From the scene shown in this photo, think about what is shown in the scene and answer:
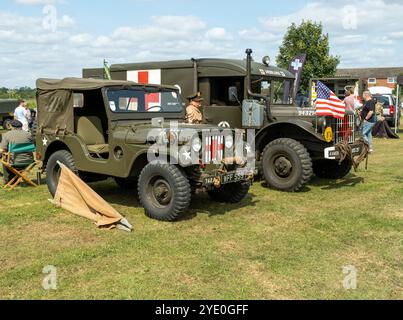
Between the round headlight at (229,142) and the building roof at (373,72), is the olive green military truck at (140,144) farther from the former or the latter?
the building roof at (373,72)

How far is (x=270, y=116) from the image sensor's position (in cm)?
817

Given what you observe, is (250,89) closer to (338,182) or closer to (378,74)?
(338,182)

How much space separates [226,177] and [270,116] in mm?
2801

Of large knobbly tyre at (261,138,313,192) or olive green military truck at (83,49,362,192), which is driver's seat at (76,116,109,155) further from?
large knobbly tyre at (261,138,313,192)

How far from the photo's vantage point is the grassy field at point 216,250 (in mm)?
3787

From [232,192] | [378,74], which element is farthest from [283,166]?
[378,74]

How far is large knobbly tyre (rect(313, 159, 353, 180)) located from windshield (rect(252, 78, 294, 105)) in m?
1.40

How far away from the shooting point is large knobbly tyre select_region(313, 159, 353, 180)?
8.50m

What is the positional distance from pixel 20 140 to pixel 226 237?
4702mm

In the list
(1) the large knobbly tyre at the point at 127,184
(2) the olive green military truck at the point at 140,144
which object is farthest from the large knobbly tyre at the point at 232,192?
(1) the large knobbly tyre at the point at 127,184

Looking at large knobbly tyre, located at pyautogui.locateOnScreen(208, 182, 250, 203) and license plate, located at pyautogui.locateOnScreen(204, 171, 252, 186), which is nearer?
license plate, located at pyautogui.locateOnScreen(204, 171, 252, 186)

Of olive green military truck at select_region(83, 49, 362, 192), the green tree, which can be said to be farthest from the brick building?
olive green military truck at select_region(83, 49, 362, 192)
